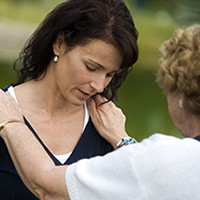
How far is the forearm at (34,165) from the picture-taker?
6.72 feet

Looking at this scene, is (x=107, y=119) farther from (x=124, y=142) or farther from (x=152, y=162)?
(x=152, y=162)

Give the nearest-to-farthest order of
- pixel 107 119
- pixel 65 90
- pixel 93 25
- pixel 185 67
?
1. pixel 185 67
2. pixel 93 25
3. pixel 65 90
4. pixel 107 119

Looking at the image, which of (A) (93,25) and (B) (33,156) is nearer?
(B) (33,156)

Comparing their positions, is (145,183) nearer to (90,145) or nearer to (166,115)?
(90,145)

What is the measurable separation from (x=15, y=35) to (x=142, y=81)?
4.51 m

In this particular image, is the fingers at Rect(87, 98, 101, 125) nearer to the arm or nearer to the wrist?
the wrist

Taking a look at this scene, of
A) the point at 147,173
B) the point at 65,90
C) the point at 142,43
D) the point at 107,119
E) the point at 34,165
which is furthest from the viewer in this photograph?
the point at 142,43

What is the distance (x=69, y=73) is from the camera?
2637 mm

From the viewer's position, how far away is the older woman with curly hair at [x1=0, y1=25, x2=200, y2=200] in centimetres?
191

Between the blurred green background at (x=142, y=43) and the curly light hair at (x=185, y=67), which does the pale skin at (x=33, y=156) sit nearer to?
the curly light hair at (x=185, y=67)

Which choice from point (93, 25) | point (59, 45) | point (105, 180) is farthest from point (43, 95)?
point (105, 180)

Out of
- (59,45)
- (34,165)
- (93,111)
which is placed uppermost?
(59,45)

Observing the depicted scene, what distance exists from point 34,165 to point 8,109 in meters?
0.40

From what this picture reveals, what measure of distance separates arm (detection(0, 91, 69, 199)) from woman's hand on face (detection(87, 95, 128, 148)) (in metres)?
0.57
